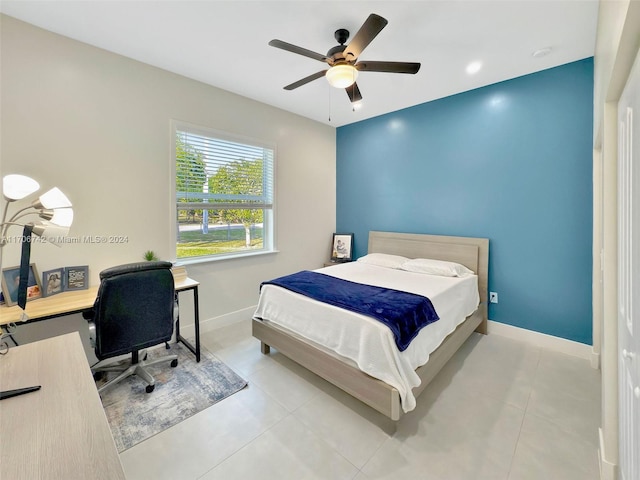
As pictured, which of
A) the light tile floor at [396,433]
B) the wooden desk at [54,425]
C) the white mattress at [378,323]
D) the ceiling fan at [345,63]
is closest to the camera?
the wooden desk at [54,425]

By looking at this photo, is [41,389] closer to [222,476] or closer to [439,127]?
[222,476]

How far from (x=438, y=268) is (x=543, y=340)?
1262 millimetres

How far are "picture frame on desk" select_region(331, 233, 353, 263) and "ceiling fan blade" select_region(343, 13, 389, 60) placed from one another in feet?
9.45

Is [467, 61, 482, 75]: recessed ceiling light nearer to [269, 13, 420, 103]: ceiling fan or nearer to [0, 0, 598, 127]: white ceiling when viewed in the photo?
[0, 0, 598, 127]: white ceiling

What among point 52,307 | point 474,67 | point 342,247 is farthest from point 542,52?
point 52,307

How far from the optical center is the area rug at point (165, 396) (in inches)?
73.5

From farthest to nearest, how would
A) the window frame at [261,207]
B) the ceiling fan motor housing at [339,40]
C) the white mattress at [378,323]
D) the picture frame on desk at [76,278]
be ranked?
1. the window frame at [261,207]
2. the picture frame on desk at [76,278]
3. the ceiling fan motor housing at [339,40]
4. the white mattress at [378,323]

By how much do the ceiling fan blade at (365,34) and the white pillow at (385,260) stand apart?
7.55 feet

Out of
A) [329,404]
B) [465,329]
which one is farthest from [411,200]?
[329,404]

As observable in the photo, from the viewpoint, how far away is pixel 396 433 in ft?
6.00

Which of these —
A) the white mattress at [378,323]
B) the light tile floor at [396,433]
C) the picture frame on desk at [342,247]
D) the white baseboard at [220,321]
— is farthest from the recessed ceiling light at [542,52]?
the white baseboard at [220,321]

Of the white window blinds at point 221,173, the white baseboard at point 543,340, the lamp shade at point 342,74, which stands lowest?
the white baseboard at point 543,340

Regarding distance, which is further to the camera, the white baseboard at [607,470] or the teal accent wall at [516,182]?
the teal accent wall at [516,182]

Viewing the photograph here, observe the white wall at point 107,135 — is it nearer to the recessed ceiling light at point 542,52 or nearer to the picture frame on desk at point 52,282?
the picture frame on desk at point 52,282
